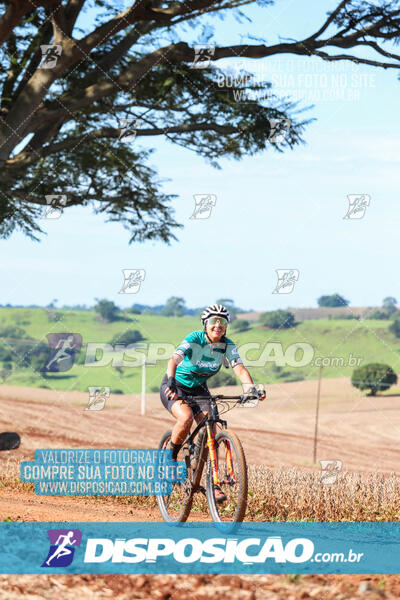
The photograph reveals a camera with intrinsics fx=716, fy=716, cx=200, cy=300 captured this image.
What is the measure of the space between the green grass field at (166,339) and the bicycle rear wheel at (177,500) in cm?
3300

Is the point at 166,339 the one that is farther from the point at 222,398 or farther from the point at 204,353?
the point at 222,398

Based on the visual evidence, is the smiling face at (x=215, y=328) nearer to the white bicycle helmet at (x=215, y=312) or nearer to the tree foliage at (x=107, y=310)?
the white bicycle helmet at (x=215, y=312)

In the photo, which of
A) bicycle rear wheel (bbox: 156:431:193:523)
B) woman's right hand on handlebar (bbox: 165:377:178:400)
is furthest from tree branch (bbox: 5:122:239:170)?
woman's right hand on handlebar (bbox: 165:377:178:400)

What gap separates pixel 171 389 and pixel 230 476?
105 centimetres

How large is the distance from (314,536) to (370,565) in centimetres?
109

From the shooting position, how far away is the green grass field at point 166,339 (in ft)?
146

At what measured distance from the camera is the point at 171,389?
23.4 feet

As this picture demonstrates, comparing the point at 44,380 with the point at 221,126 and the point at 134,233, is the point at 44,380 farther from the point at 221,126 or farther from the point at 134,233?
the point at 221,126

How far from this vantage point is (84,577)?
5.34 m

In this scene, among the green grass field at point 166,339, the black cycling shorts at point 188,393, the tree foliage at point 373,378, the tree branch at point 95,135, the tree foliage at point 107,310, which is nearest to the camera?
the black cycling shorts at point 188,393

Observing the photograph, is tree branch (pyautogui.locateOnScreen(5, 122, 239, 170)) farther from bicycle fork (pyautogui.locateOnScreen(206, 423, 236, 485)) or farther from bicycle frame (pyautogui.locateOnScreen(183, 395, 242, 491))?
bicycle fork (pyautogui.locateOnScreen(206, 423, 236, 485))

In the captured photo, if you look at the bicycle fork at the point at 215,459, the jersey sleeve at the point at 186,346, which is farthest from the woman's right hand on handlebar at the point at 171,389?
the bicycle fork at the point at 215,459

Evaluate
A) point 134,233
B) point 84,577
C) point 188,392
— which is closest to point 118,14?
point 134,233

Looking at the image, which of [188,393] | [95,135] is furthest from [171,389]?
[95,135]
